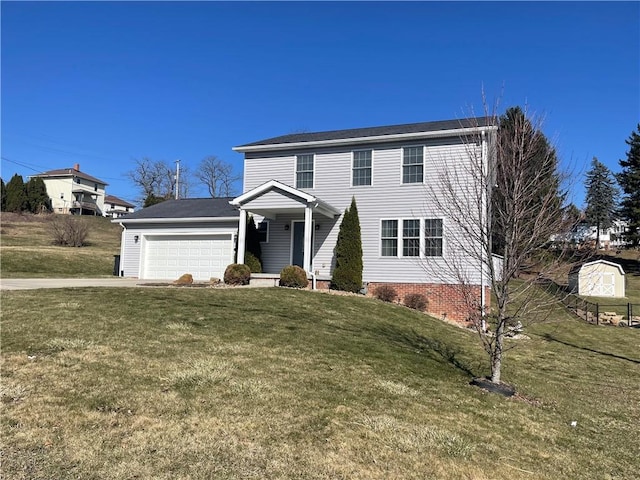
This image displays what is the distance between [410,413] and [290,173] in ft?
49.1

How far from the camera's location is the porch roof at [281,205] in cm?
1610

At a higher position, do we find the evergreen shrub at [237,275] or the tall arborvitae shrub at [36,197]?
the tall arborvitae shrub at [36,197]

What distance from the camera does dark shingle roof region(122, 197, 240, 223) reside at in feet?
65.6

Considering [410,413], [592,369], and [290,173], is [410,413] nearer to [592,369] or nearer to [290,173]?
[592,369]

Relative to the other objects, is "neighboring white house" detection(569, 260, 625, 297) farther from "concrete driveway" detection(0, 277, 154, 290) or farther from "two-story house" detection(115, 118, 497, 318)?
"concrete driveway" detection(0, 277, 154, 290)

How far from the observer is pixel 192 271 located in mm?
19953

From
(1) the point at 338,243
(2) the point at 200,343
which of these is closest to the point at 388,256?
(1) the point at 338,243

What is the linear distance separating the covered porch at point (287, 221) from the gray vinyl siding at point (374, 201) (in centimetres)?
4

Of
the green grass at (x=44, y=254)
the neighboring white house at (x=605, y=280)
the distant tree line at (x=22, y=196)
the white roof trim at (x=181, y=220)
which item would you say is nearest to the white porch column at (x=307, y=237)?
the white roof trim at (x=181, y=220)

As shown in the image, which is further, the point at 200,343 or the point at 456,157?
the point at 456,157

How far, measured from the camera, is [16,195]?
4841cm

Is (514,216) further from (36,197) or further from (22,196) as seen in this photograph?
(36,197)

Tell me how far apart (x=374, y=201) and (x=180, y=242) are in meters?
9.23

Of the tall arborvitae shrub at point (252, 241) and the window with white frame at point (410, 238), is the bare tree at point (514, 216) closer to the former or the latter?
the window with white frame at point (410, 238)
